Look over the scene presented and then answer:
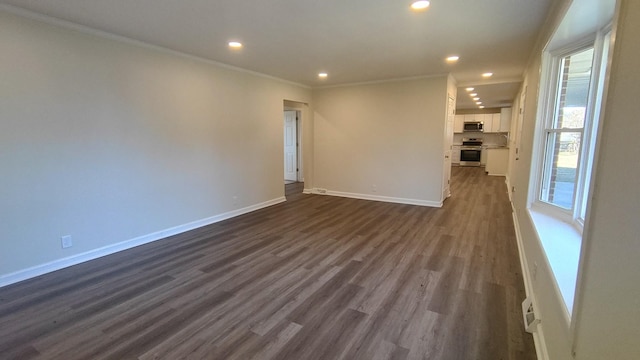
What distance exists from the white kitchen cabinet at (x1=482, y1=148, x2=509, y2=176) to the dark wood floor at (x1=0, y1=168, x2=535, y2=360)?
21.2ft

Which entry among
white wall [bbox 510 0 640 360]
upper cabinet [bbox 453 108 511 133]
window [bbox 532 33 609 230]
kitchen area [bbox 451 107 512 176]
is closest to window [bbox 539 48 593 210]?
window [bbox 532 33 609 230]

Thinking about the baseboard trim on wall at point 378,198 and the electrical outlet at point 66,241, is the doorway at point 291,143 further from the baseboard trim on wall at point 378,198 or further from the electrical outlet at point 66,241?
the electrical outlet at point 66,241

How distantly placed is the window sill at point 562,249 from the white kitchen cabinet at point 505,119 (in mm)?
9546

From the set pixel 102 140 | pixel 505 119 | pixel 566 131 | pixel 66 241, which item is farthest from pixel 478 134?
pixel 66 241

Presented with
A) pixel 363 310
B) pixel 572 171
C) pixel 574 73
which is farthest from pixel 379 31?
pixel 363 310

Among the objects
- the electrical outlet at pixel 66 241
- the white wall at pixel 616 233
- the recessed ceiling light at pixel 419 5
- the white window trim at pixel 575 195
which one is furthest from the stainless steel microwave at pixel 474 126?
the electrical outlet at pixel 66 241

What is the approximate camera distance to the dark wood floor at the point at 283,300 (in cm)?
200

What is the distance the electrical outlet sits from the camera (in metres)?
3.20

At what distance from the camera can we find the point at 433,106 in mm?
5711

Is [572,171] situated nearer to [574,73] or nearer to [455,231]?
[574,73]

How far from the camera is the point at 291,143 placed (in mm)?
8953

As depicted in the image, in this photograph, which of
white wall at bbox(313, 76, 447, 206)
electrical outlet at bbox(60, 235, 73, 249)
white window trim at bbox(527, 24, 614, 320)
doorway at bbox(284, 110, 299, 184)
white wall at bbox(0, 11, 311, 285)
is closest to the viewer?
white window trim at bbox(527, 24, 614, 320)

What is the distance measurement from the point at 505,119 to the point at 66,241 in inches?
491

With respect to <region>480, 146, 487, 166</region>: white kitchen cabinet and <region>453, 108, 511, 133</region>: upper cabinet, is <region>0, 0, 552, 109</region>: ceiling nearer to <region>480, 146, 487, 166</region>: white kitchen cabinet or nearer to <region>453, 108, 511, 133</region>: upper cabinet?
<region>453, 108, 511, 133</region>: upper cabinet
